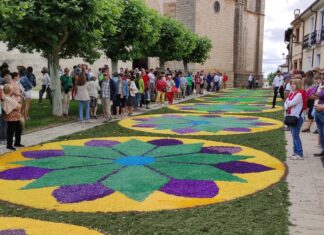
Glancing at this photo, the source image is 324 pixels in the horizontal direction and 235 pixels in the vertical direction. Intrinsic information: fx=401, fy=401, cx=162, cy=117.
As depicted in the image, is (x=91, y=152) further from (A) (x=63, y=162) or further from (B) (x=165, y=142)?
(B) (x=165, y=142)

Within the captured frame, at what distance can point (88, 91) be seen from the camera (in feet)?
49.5

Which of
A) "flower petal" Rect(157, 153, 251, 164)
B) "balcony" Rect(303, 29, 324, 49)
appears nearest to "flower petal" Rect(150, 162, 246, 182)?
"flower petal" Rect(157, 153, 251, 164)

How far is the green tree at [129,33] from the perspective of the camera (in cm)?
1866

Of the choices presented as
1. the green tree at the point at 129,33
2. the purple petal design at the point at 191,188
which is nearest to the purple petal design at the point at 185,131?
the purple petal design at the point at 191,188

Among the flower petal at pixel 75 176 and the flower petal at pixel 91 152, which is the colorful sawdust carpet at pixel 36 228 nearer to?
the flower petal at pixel 75 176

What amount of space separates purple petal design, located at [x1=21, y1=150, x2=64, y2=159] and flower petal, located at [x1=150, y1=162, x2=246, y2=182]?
243 centimetres

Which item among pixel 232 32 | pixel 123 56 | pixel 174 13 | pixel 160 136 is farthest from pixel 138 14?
pixel 232 32

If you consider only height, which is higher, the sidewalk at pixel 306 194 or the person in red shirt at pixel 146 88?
the person in red shirt at pixel 146 88

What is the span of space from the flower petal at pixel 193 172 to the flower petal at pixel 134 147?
1.19m

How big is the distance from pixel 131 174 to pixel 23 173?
2044mm

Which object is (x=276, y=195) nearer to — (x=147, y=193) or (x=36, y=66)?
(x=147, y=193)

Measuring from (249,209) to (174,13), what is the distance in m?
44.4

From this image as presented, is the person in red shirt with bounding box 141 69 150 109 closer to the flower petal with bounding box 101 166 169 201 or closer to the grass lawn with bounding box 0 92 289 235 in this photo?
the flower petal with bounding box 101 166 169 201

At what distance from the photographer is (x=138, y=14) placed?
61.6 ft
